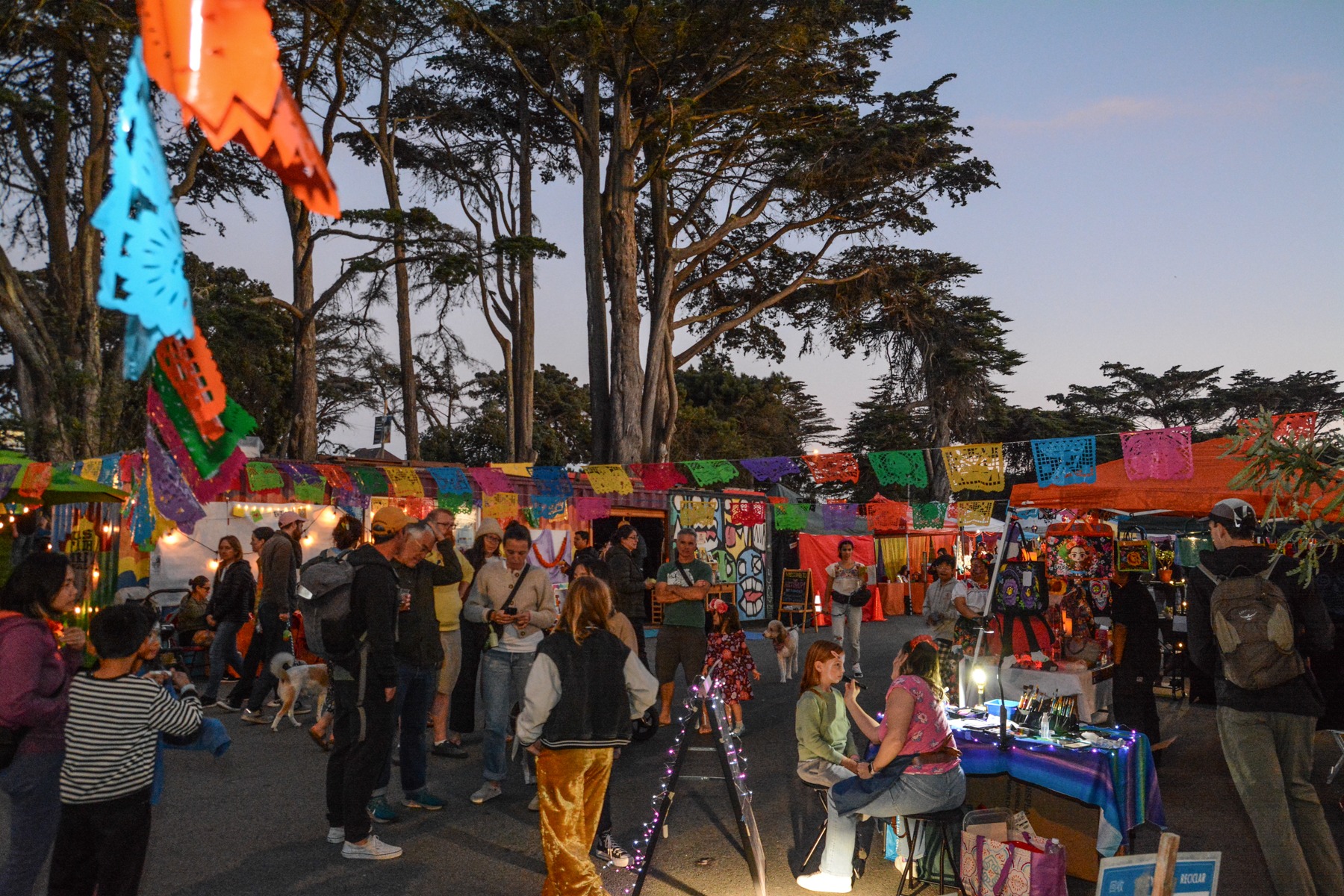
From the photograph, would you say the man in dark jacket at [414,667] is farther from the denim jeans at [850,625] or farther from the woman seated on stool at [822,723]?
the denim jeans at [850,625]

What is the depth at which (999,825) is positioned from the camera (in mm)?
4367

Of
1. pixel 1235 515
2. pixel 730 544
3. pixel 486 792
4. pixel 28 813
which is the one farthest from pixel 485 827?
pixel 730 544

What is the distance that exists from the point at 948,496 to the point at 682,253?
12.2 metres

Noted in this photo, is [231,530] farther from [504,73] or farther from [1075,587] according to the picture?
[504,73]

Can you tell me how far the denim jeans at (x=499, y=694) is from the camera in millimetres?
6102

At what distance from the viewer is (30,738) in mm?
3320

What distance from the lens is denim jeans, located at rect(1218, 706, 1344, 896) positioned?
3.98 meters

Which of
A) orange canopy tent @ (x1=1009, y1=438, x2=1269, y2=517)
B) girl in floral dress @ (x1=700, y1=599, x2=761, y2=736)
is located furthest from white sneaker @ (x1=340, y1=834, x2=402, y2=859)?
orange canopy tent @ (x1=1009, y1=438, x2=1269, y2=517)

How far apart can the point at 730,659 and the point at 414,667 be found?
3421mm

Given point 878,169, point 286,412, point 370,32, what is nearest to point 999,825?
point 370,32

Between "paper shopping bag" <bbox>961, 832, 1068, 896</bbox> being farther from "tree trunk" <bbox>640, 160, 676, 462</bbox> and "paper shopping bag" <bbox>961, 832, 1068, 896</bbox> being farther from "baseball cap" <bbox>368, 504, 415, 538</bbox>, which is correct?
"tree trunk" <bbox>640, 160, 676, 462</bbox>

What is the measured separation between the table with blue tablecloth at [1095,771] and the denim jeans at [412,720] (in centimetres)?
316

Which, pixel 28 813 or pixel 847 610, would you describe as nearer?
pixel 28 813

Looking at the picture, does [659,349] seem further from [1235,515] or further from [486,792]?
[1235,515]
